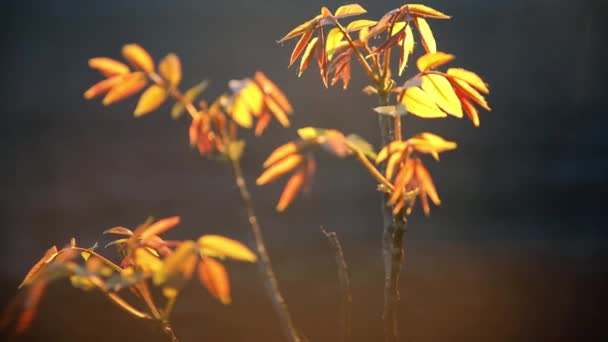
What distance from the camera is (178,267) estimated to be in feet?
1.35

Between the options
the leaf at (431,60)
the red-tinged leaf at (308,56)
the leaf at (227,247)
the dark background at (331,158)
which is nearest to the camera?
the leaf at (227,247)

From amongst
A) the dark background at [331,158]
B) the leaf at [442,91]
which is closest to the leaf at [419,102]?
the leaf at [442,91]

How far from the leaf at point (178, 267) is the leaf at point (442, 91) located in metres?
0.26

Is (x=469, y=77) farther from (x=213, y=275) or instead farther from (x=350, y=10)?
(x=213, y=275)

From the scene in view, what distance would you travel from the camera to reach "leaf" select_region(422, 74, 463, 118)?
1.83ft

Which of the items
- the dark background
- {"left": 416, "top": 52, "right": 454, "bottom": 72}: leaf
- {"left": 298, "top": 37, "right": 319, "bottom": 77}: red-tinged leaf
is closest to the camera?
{"left": 416, "top": 52, "right": 454, "bottom": 72}: leaf

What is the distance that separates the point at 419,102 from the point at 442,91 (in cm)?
2

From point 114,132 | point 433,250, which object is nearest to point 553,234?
point 433,250

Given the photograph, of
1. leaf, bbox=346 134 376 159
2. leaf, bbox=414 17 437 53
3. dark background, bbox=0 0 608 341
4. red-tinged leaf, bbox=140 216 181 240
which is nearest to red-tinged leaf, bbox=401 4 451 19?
leaf, bbox=414 17 437 53

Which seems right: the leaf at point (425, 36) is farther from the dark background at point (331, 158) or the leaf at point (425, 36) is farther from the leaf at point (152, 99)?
the dark background at point (331, 158)

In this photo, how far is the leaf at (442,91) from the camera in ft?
1.83

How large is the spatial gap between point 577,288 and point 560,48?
29.5 inches

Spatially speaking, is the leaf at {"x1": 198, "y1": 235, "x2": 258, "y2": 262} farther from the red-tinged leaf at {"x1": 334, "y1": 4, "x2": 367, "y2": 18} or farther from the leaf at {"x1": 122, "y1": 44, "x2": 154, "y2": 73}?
the red-tinged leaf at {"x1": 334, "y1": 4, "x2": 367, "y2": 18}

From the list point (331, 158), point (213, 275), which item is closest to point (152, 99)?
point (213, 275)
